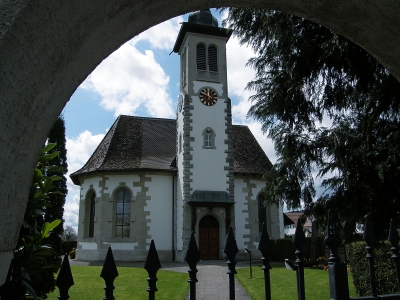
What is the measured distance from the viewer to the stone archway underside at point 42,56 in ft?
4.66

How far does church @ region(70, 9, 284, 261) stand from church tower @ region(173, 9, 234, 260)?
0.06 metres

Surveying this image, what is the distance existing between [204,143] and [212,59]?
249 inches

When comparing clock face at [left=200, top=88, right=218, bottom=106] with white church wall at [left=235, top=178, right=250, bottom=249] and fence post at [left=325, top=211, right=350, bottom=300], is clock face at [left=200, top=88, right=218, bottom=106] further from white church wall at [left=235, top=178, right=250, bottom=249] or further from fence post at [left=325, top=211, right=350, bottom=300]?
fence post at [left=325, top=211, right=350, bottom=300]

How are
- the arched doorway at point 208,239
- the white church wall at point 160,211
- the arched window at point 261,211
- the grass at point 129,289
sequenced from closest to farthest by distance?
the grass at point 129,289 → the arched doorway at point 208,239 → the white church wall at point 160,211 → the arched window at point 261,211

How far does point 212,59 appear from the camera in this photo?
83.5 feet

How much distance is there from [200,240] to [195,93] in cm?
921

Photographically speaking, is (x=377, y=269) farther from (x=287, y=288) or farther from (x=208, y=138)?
(x=208, y=138)

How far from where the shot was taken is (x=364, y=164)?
290 inches

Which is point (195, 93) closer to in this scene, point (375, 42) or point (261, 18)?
point (261, 18)

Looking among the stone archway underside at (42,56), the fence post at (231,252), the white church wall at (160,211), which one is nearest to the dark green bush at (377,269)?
the fence post at (231,252)

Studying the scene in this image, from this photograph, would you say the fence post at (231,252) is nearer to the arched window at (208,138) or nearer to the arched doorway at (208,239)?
the arched doorway at (208,239)

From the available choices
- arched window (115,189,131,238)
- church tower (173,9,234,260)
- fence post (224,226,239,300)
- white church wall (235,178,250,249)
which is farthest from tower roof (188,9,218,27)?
fence post (224,226,239,300)

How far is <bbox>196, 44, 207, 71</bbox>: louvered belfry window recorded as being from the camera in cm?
2500

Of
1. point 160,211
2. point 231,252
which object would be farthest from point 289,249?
point 231,252
